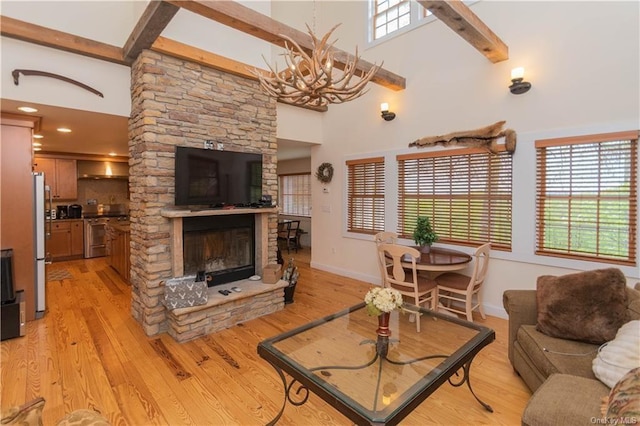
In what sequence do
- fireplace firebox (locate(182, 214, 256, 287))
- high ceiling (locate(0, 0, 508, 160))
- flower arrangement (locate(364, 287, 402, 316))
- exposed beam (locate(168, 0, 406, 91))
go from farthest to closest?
1. fireplace firebox (locate(182, 214, 256, 287))
2. high ceiling (locate(0, 0, 508, 160))
3. exposed beam (locate(168, 0, 406, 91))
4. flower arrangement (locate(364, 287, 402, 316))

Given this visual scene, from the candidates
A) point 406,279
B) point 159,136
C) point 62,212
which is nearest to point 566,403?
point 406,279

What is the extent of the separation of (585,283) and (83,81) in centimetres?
474

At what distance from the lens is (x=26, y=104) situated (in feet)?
9.89

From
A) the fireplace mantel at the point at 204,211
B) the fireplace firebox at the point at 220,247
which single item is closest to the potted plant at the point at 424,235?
the fireplace mantel at the point at 204,211

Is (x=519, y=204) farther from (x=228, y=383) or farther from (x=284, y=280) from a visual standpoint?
(x=228, y=383)

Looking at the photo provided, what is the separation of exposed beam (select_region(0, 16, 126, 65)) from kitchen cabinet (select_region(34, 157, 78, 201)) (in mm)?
4934

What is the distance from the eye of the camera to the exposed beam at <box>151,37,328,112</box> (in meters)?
3.16

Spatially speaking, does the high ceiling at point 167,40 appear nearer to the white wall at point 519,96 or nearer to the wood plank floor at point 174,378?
the white wall at point 519,96

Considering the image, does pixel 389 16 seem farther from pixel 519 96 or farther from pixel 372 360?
pixel 372 360

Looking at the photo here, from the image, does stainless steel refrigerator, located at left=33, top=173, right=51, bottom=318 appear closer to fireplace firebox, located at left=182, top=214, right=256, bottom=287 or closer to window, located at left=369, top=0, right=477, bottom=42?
fireplace firebox, located at left=182, top=214, right=256, bottom=287

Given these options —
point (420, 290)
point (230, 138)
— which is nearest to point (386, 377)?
point (420, 290)

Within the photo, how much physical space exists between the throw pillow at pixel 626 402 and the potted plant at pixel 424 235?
2.73 metres

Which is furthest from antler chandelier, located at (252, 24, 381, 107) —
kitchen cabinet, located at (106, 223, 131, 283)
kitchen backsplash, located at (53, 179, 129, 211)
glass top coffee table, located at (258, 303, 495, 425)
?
kitchen backsplash, located at (53, 179, 129, 211)

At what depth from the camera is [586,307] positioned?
2.03m
